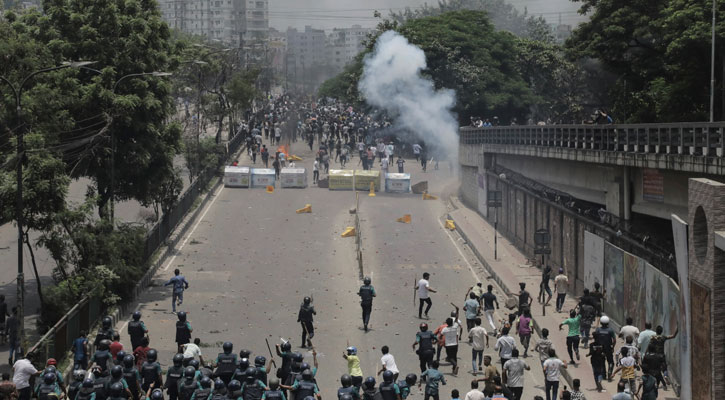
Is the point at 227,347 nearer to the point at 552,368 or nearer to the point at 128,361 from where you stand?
the point at 128,361

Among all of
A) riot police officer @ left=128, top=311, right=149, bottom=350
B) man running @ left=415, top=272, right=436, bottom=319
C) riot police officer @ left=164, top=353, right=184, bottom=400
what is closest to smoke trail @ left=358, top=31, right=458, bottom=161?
man running @ left=415, top=272, right=436, bottom=319

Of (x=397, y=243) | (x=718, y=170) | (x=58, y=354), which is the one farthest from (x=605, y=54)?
(x=58, y=354)

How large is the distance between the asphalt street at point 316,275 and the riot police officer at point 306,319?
1.60 feet

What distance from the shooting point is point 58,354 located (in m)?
22.6

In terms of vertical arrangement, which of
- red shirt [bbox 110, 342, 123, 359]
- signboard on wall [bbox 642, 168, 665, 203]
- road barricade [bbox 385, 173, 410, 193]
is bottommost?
red shirt [bbox 110, 342, 123, 359]

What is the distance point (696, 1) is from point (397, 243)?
567 inches

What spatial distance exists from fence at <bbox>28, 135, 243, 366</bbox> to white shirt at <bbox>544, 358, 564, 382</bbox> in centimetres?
979

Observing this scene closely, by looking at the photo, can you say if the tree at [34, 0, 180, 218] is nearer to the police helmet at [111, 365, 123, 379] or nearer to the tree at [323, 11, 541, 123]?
the police helmet at [111, 365, 123, 379]

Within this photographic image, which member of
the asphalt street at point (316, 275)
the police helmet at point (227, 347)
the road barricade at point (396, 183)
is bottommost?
the asphalt street at point (316, 275)

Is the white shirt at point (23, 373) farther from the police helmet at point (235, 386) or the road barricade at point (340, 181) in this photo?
the road barricade at point (340, 181)

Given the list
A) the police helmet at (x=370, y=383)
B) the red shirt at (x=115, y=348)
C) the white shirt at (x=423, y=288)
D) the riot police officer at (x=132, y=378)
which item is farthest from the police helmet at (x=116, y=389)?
the white shirt at (x=423, y=288)

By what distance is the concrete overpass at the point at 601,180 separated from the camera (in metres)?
25.9

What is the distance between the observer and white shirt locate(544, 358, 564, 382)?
19.3 m

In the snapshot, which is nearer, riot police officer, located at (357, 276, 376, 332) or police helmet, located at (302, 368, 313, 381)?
police helmet, located at (302, 368, 313, 381)
